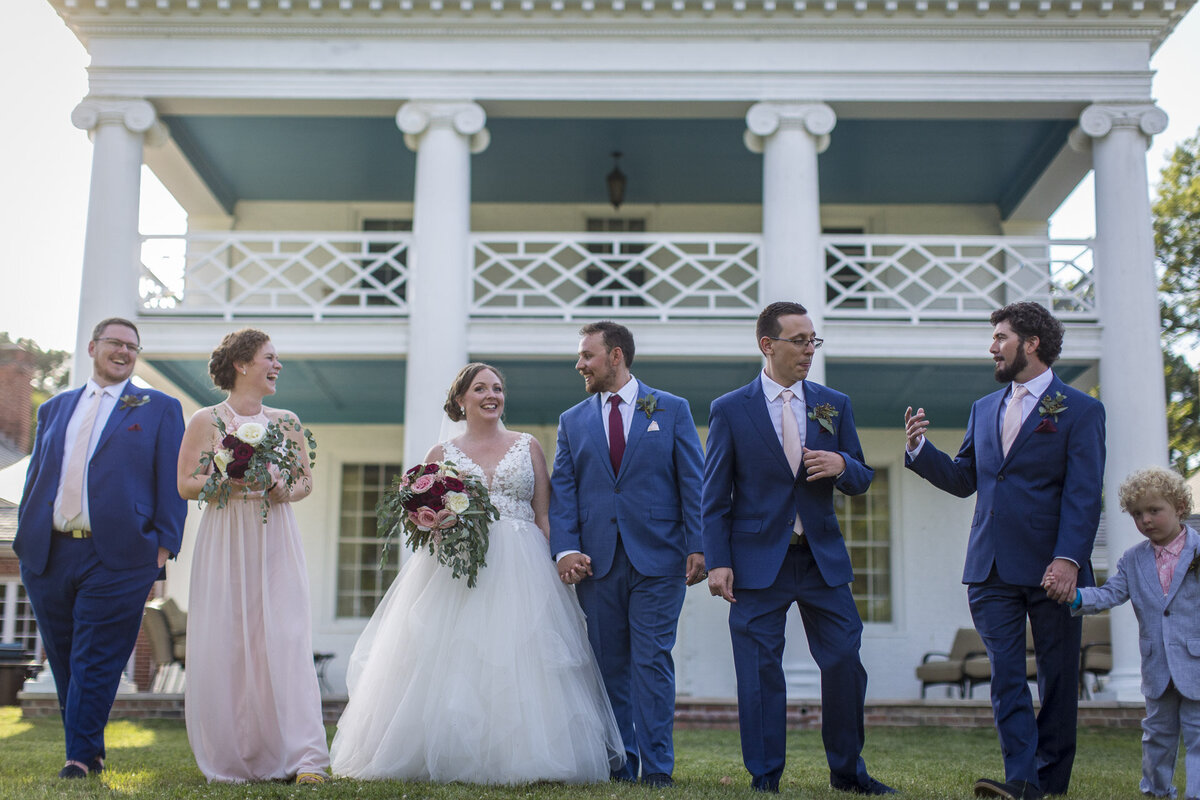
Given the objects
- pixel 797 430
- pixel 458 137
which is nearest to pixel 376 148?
pixel 458 137

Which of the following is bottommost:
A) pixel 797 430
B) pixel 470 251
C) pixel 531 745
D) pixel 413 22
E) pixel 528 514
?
pixel 531 745

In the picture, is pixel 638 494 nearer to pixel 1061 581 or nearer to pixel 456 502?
pixel 456 502

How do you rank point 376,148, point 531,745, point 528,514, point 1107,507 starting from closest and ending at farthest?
point 531,745
point 528,514
point 1107,507
point 376,148

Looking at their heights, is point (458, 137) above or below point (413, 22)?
below

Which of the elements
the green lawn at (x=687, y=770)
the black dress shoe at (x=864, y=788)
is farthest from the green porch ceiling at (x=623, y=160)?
the black dress shoe at (x=864, y=788)

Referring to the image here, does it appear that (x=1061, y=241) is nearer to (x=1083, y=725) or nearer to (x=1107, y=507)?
(x=1107, y=507)

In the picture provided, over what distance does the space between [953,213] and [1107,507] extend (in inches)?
200

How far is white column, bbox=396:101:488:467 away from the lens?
39.3 feet

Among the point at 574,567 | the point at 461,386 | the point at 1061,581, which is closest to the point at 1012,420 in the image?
the point at 1061,581

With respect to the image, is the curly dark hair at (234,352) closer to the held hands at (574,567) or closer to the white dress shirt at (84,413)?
the white dress shirt at (84,413)

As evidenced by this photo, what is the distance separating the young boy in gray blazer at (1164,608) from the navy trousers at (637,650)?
6.61ft

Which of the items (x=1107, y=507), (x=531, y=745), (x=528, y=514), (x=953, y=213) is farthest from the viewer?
(x=953, y=213)

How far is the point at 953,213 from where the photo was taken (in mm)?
15477

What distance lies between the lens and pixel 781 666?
5270mm
